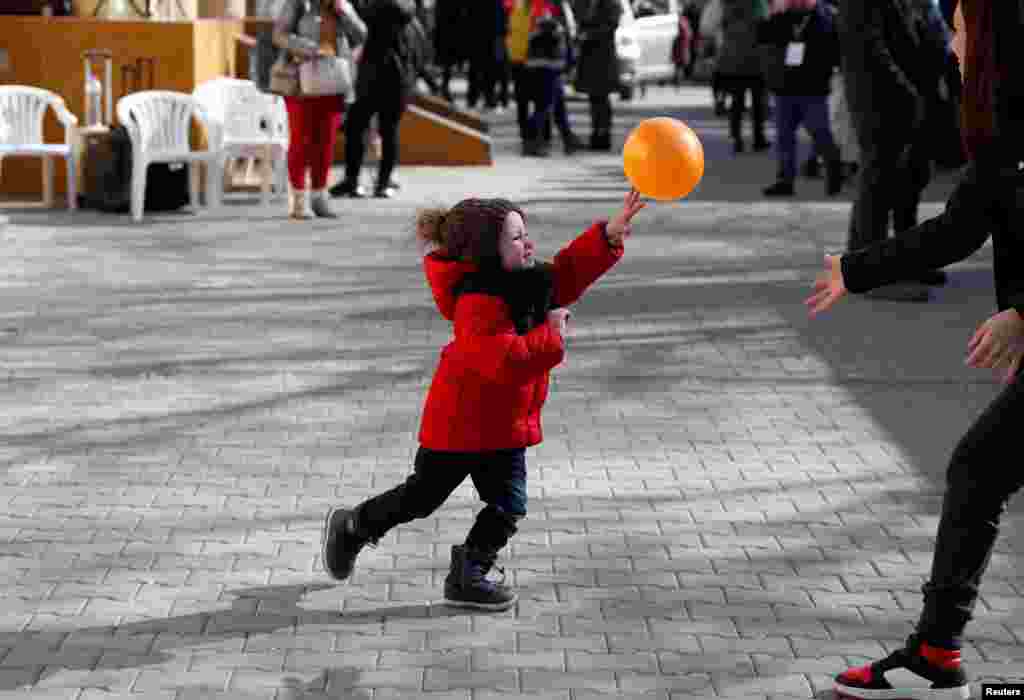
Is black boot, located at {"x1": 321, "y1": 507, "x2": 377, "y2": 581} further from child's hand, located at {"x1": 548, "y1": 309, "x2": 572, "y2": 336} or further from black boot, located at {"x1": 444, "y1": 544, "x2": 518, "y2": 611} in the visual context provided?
child's hand, located at {"x1": 548, "y1": 309, "x2": 572, "y2": 336}

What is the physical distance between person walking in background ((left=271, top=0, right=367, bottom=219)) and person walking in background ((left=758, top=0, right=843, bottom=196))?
377cm

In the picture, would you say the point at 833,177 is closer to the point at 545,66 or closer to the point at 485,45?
the point at 545,66

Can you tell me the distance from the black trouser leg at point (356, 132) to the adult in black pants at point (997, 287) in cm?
1229

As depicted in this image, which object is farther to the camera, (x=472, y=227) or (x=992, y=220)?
(x=472, y=227)

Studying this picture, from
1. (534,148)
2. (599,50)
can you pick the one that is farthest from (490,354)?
(599,50)

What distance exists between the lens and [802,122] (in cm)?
1758

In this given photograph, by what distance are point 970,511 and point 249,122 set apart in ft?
41.2

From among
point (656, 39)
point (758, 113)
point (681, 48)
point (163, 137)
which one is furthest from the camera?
point (681, 48)

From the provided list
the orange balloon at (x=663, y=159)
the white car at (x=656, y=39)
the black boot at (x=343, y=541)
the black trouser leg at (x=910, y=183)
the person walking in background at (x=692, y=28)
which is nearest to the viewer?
the orange balloon at (x=663, y=159)

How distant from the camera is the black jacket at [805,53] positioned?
56.3 ft

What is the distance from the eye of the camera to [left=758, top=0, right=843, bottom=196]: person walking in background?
17.2 m

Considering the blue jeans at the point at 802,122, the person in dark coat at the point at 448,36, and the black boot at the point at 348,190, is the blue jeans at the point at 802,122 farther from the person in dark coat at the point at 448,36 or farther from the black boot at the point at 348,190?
the person in dark coat at the point at 448,36

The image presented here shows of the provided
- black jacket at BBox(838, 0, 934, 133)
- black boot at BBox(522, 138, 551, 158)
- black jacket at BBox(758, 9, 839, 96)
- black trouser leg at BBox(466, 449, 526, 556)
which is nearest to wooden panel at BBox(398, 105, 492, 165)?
black boot at BBox(522, 138, 551, 158)

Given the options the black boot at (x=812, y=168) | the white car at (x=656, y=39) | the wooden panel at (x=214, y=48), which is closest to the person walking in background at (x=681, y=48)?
the white car at (x=656, y=39)
